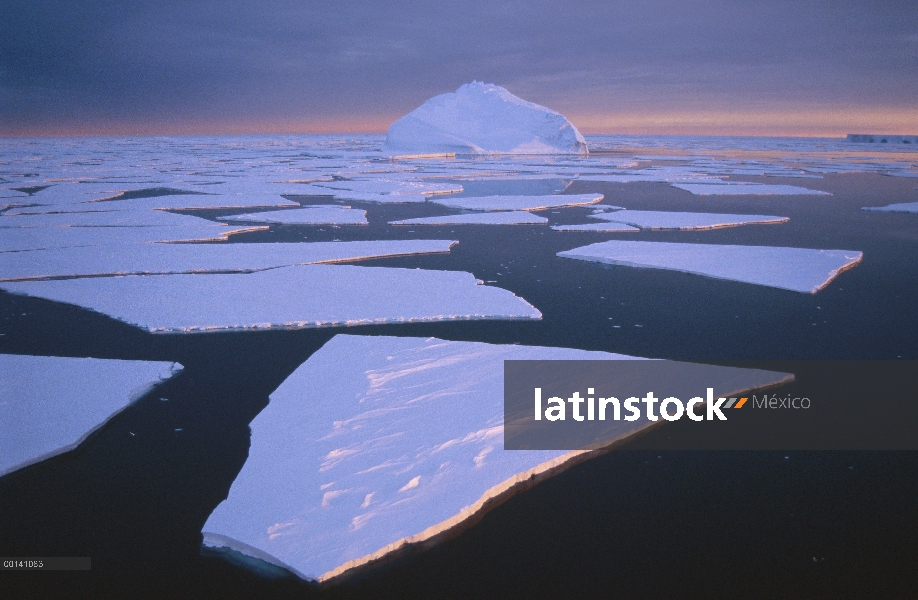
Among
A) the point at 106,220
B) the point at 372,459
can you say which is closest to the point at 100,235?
the point at 106,220

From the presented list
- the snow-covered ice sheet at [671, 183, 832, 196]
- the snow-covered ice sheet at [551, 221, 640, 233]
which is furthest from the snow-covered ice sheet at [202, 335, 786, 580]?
the snow-covered ice sheet at [671, 183, 832, 196]

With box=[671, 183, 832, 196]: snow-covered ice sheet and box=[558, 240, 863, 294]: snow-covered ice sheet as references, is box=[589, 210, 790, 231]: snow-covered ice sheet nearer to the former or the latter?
box=[558, 240, 863, 294]: snow-covered ice sheet

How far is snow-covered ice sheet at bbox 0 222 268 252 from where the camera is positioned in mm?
5414

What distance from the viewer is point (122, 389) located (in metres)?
2.43

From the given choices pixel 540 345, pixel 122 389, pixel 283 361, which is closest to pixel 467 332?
pixel 540 345

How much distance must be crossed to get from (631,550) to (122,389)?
1955 millimetres

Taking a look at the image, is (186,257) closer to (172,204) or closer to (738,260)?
(172,204)

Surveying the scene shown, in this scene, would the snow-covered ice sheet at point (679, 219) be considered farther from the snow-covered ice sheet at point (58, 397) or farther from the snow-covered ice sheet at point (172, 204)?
the snow-covered ice sheet at point (58, 397)

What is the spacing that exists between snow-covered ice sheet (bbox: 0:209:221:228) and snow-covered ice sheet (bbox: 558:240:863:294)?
161 inches

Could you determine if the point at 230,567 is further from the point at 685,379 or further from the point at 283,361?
the point at 685,379

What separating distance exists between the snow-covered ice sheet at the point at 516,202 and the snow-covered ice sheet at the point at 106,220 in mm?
3317

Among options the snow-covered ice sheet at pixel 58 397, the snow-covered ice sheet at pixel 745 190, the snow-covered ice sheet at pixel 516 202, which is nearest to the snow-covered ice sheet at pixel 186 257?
the snow-covered ice sheet at pixel 58 397

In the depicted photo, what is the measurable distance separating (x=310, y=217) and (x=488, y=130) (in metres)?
20.3

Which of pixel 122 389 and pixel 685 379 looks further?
pixel 685 379
